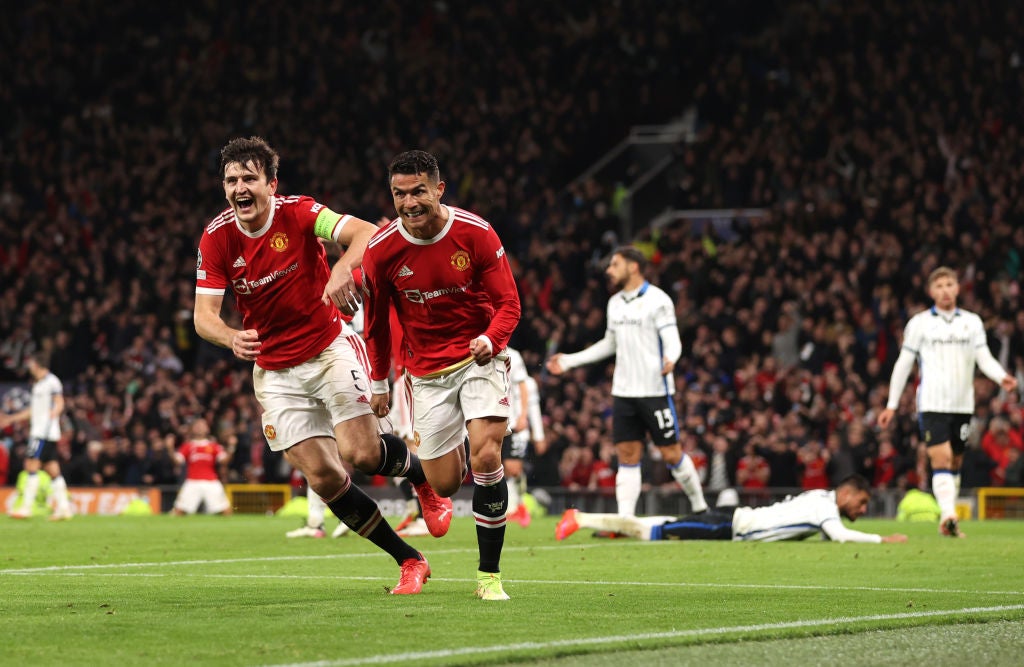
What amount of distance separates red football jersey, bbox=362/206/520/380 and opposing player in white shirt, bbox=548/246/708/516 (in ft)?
20.5

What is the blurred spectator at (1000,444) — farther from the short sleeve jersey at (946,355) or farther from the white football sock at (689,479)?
the white football sock at (689,479)

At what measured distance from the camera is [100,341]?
29.7 m

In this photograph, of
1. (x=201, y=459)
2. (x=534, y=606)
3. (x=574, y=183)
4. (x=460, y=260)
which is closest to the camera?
Answer: (x=534, y=606)

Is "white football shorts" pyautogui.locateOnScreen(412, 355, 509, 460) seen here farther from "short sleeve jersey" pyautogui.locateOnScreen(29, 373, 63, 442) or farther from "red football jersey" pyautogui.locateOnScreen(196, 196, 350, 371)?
"short sleeve jersey" pyautogui.locateOnScreen(29, 373, 63, 442)

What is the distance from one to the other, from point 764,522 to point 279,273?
6109 mm

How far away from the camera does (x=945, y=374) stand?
14844mm

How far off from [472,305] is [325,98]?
25.6 metres

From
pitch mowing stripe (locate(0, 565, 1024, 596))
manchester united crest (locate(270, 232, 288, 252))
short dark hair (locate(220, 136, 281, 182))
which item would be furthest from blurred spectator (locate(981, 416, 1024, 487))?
short dark hair (locate(220, 136, 281, 182))

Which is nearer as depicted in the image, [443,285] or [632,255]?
[443,285]

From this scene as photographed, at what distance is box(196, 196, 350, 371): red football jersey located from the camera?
880 centimetres

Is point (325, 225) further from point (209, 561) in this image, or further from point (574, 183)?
point (574, 183)

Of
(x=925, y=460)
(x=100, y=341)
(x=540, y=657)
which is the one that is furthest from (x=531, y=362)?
(x=540, y=657)

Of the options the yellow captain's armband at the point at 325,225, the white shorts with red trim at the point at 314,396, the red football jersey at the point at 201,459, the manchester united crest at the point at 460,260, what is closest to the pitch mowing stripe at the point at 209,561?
the white shorts with red trim at the point at 314,396

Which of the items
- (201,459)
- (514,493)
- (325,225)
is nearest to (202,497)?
(201,459)
